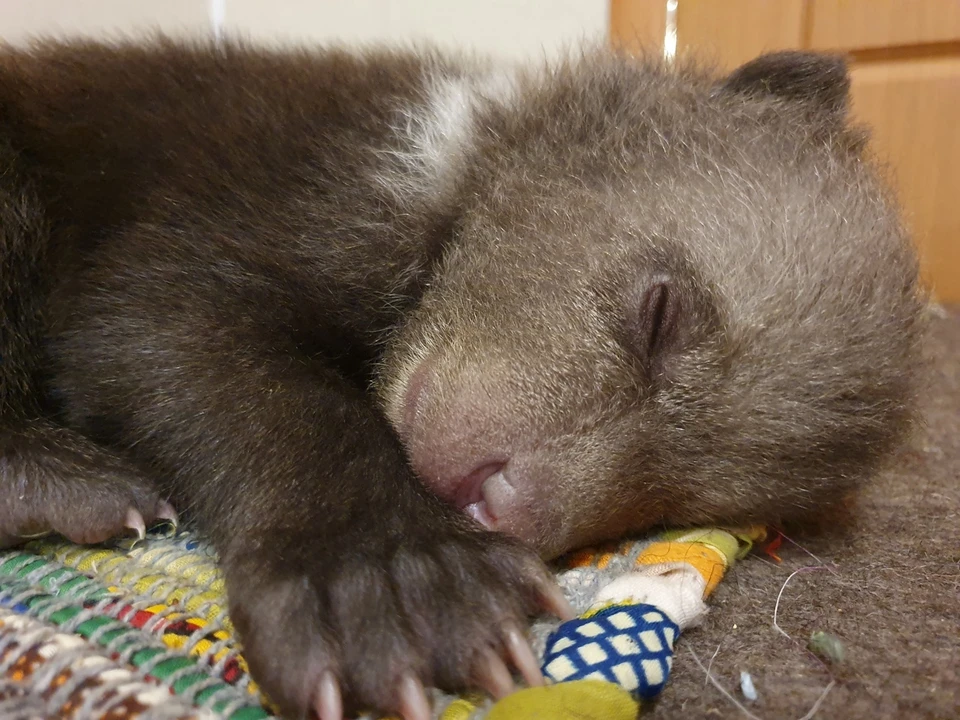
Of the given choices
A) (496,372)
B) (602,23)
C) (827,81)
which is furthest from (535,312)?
(602,23)

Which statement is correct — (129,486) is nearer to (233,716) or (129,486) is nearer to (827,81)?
(233,716)

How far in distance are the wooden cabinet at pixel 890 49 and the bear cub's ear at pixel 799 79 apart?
247 centimetres

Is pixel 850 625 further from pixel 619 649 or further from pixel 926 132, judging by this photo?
pixel 926 132

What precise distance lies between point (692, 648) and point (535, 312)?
704 mm

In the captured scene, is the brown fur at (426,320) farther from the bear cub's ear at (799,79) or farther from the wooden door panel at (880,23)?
the wooden door panel at (880,23)

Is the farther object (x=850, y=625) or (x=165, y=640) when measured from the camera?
(x=850, y=625)

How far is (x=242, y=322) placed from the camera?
1684mm

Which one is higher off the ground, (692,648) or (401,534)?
(401,534)

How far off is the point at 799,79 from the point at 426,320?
1183mm

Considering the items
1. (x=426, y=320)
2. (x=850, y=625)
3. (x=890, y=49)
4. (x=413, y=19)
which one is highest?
(x=413, y=19)

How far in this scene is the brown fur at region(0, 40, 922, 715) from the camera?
1417 mm

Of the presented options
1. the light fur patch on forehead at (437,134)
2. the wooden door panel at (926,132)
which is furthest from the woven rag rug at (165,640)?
the wooden door panel at (926,132)

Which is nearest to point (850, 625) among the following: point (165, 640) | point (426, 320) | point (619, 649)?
point (619, 649)

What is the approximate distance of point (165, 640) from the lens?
1.21 metres
